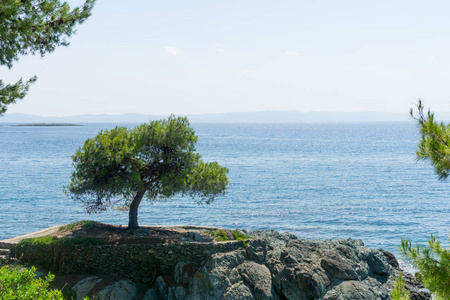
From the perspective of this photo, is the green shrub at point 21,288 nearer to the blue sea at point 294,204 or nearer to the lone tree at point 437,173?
the lone tree at point 437,173

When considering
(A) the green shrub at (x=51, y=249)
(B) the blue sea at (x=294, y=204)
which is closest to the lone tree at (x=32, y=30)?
(A) the green shrub at (x=51, y=249)

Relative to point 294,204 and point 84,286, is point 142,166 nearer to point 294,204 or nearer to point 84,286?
point 84,286

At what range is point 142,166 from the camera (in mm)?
26031

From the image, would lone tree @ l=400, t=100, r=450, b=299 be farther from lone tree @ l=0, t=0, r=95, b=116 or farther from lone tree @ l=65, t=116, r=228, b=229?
lone tree @ l=65, t=116, r=228, b=229

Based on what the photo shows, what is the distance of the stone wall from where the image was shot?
24.0 m

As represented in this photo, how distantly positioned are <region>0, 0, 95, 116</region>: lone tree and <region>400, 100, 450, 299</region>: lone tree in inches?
468

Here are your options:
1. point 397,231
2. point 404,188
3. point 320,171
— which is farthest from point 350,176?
point 397,231

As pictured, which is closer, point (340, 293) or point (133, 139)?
point (340, 293)

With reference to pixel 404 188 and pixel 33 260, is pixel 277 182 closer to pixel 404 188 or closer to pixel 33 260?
pixel 404 188

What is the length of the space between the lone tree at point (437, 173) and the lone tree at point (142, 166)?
17.1 m

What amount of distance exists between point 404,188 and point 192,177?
149 feet

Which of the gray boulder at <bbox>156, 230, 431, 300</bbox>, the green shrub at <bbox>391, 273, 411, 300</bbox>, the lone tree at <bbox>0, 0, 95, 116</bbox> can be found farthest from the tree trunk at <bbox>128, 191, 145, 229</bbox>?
the green shrub at <bbox>391, 273, 411, 300</bbox>

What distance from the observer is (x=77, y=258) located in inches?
947

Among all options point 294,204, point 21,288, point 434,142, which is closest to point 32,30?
point 21,288
